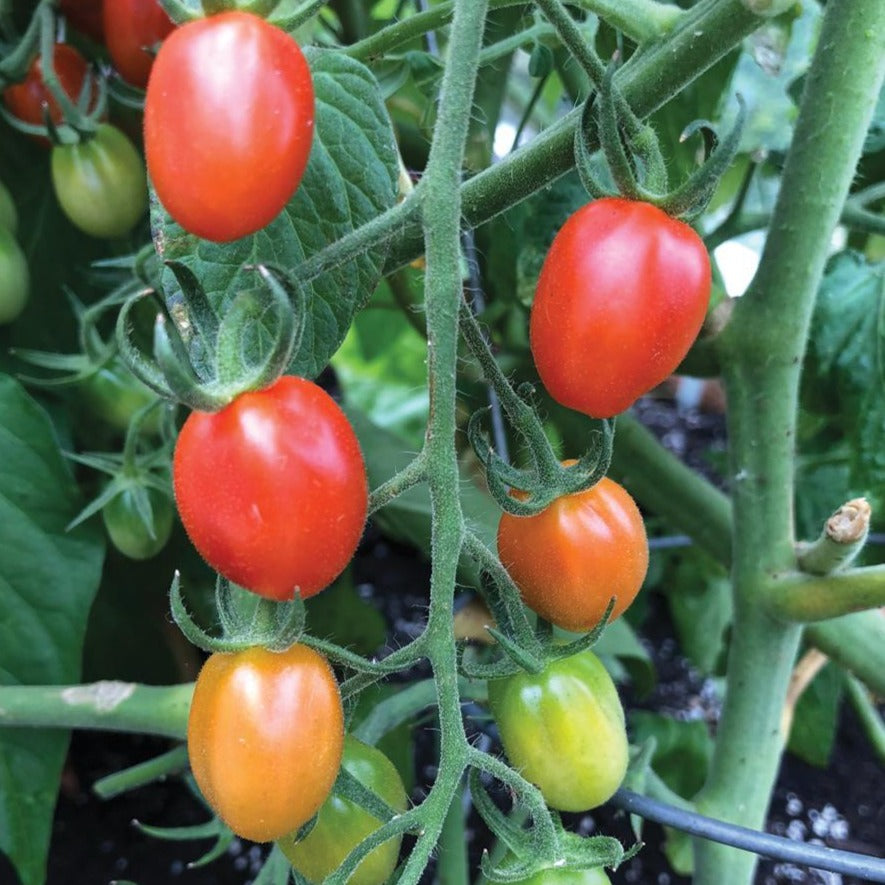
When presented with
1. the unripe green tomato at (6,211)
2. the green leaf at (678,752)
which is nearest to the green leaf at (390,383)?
the green leaf at (678,752)

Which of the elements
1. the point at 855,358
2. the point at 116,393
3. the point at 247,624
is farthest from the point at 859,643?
the point at 116,393

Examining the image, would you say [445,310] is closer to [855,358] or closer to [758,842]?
[758,842]

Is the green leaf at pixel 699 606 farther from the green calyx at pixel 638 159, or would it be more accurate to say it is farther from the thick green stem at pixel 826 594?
the green calyx at pixel 638 159

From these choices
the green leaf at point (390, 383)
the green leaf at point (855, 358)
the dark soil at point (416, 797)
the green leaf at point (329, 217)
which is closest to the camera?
the green leaf at point (329, 217)

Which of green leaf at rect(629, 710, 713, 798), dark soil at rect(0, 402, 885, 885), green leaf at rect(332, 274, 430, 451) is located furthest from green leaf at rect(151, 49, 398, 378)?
green leaf at rect(332, 274, 430, 451)

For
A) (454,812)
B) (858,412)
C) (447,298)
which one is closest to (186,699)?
(454,812)
